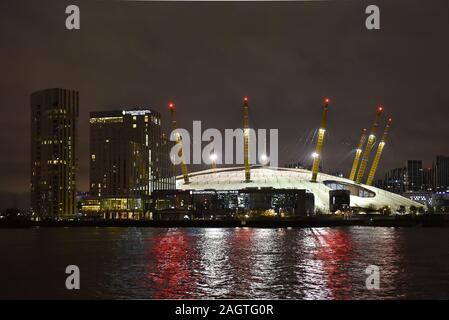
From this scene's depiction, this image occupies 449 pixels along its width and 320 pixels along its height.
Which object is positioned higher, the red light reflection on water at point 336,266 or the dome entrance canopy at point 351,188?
the dome entrance canopy at point 351,188

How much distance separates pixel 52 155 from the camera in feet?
583

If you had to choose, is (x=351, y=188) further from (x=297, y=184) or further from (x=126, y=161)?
(x=126, y=161)

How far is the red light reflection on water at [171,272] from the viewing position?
3253 centimetres

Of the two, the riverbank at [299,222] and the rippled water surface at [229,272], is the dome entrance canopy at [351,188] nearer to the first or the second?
the riverbank at [299,222]

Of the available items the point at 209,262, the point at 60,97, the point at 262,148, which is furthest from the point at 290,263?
the point at 60,97

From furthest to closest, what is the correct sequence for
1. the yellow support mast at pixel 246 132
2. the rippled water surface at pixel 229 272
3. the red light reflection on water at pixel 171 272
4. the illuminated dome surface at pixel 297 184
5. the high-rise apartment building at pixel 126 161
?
1. the high-rise apartment building at pixel 126 161
2. the illuminated dome surface at pixel 297 184
3. the yellow support mast at pixel 246 132
4. the red light reflection on water at pixel 171 272
5. the rippled water surface at pixel 229 272

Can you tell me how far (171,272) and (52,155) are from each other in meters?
145

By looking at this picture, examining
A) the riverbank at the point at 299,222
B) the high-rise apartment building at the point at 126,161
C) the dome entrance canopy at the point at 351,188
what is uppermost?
the high-rise apartment building at the point at 126,161

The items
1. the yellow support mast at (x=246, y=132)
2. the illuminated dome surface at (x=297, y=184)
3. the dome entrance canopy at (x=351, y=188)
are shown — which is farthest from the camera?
the dome entrance canopy at (x=351, y=188)

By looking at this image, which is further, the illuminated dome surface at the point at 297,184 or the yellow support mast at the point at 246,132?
the illuminated dome surface at the point at 297,184

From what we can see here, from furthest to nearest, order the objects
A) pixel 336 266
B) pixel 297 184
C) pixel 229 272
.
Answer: pixel 297 184, pixel 336 266, pixel 229 272

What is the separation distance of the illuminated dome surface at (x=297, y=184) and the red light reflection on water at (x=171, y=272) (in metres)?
83.1

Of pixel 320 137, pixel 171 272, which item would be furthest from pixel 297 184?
pixel 171 272

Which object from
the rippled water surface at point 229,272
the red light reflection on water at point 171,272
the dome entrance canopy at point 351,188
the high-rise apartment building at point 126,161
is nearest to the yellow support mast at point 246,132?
the dome entrance canopy at point 351,188
